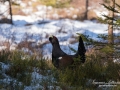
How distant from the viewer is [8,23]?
904 inches

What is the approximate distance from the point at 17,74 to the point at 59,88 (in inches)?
40.8

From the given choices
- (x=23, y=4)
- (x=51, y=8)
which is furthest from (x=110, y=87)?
(x=23, y=4)

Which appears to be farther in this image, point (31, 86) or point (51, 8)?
point (51, 8)

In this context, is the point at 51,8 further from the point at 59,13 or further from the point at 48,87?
the point at 48,87

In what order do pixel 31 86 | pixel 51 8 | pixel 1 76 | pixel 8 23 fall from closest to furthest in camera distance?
pixel 31 86, pixel 1 76, pixel 8 23, pixel 51 8

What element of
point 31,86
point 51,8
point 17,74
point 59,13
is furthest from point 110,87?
point 51,8

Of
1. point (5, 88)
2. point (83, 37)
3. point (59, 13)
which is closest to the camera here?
point (5, 88)

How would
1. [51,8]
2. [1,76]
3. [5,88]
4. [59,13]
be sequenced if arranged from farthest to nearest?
[51,8] < [59,13] < [1,76] < [5,88]

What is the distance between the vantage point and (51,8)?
121 ft

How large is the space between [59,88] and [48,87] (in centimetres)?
15

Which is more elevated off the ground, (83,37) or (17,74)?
(83,37)

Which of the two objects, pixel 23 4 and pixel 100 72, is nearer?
pixel 100 72

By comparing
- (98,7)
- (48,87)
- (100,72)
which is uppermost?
(48,87)

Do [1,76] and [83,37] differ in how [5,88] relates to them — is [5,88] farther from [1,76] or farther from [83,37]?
[83,37]
